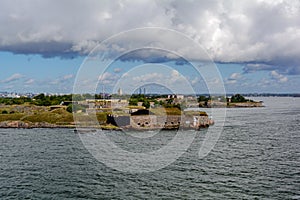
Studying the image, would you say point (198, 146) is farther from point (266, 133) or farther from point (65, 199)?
point (65, 199)

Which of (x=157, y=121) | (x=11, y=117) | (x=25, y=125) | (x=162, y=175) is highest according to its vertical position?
(x=11, y=117)

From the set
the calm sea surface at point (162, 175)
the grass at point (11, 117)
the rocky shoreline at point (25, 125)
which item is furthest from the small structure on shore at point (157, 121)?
the calm sea surface at point (162, 175)

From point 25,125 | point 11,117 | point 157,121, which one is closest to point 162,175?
point 157,121

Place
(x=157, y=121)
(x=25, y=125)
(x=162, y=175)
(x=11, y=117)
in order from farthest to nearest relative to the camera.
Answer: (x=11, y=117) → (x=25, y=125) → (x=157, y=121) → (x=162, y=175)

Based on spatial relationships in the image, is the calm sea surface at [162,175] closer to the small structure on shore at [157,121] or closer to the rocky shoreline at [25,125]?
the small structure on shore at [157,121]

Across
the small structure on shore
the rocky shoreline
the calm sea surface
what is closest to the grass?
the rocky shoreline

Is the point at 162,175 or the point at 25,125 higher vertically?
the point at 25,125

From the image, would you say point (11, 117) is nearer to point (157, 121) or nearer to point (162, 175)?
point (157, 121)

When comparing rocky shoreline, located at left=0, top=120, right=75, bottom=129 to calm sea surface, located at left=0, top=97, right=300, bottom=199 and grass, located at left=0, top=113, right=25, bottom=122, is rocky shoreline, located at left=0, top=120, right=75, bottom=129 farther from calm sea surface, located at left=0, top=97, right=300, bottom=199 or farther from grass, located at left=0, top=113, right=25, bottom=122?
calm sea surface, located at left=0, top=97, right=300, bottom=199

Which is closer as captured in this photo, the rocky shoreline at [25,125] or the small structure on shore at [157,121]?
the small structure on shore at [157,121]

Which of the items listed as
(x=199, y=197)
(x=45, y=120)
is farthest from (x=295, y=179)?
(x=45, y=120)

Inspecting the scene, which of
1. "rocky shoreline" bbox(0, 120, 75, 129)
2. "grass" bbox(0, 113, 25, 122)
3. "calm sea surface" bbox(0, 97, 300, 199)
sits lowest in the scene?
"calm sea surface" bbox(0, 97, 300, 199)
